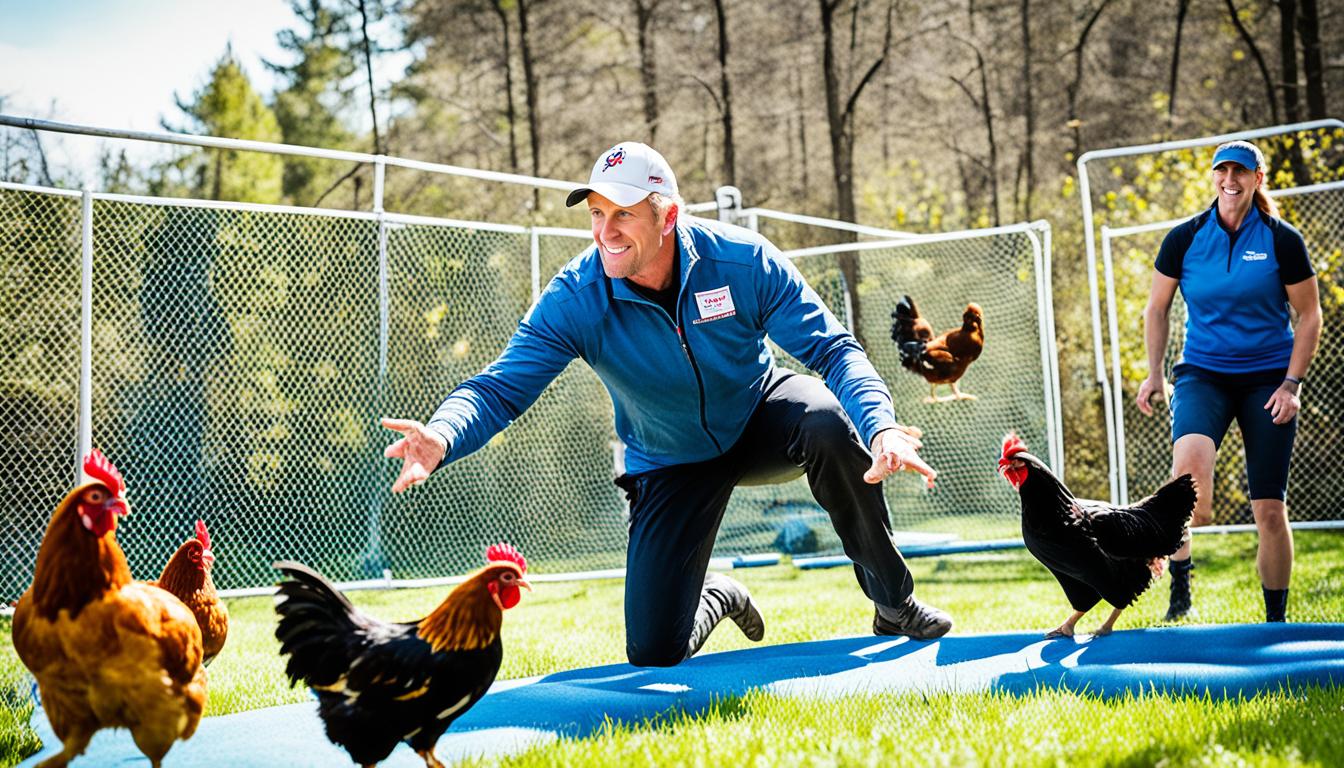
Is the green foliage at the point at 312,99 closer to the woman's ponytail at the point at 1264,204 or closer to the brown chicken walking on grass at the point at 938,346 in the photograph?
the brown chicken walking on grass at the point at 938,346

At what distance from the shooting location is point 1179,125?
701 inches

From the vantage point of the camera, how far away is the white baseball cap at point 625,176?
381 centimetres

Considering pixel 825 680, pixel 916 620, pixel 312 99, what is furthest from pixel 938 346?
pixel 312 99

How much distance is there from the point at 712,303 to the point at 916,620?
5.08 feet

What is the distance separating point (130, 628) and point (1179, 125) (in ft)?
60.1

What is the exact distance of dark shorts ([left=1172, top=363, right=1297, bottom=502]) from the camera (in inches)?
189

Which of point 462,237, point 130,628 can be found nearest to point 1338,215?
point 462,237

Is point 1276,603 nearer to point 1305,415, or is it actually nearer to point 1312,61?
point 1305,415

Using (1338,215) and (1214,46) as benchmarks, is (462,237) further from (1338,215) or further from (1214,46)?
(1214,46)

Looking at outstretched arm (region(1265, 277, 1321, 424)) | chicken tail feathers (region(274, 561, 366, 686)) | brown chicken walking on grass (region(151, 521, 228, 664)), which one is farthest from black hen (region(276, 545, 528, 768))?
outstretched arm (region(1265, 277, 1321, 424))

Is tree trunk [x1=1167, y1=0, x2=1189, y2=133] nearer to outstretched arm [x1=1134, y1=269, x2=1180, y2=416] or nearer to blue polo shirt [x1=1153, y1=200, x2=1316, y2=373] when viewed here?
outstretched arm [x1=1134, y1=269, x2=1180, y2=416]

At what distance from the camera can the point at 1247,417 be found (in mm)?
4926

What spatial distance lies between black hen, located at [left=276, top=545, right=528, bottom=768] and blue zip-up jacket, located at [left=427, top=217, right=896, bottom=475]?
1.14 m

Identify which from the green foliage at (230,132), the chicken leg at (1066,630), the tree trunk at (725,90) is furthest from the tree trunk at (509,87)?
the chicken leg at (1066,630)
